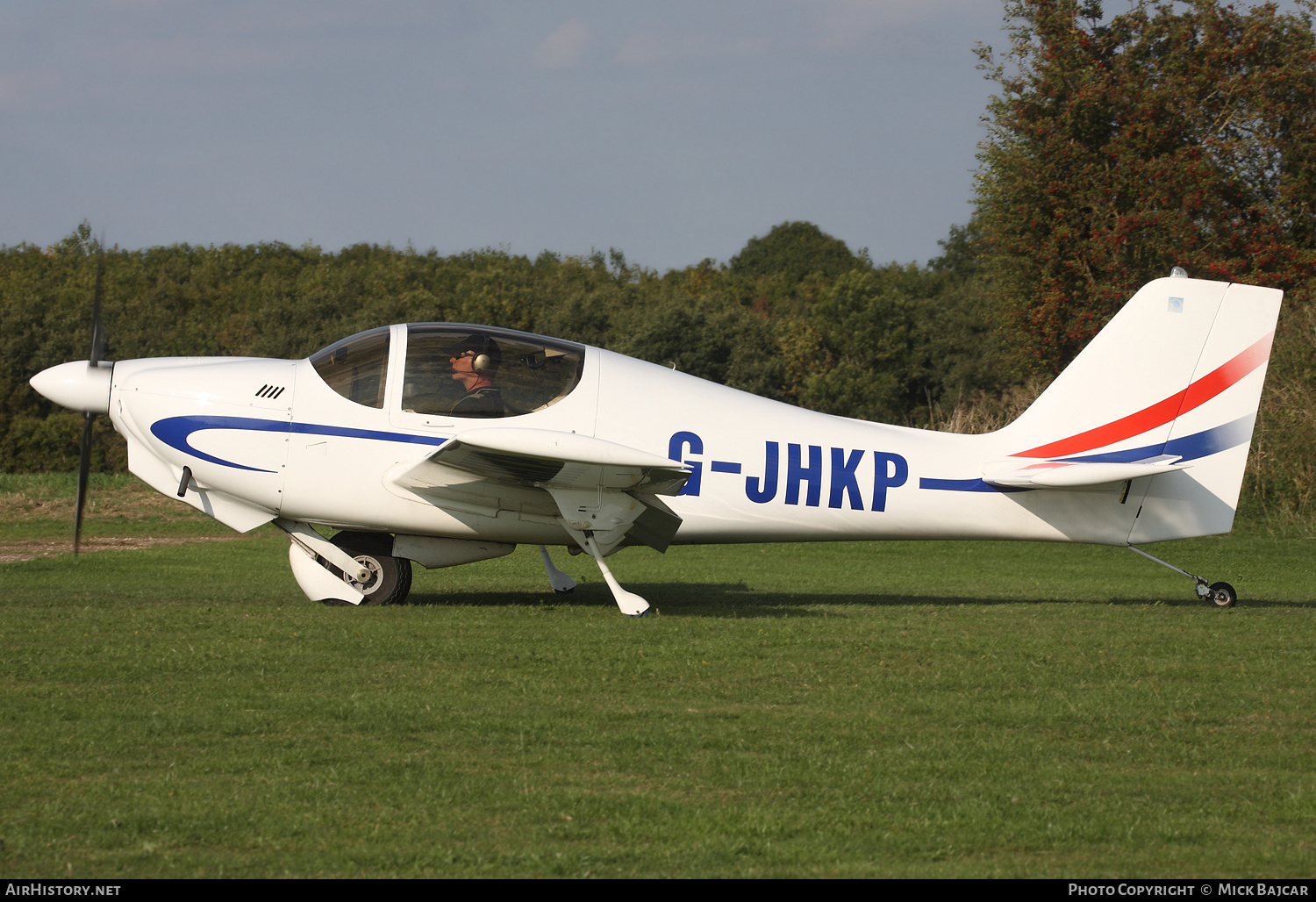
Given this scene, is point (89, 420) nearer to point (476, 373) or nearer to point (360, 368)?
point (360, 368)

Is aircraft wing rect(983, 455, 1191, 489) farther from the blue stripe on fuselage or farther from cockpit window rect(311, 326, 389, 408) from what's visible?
cockpit window rect(311, 326, 389, 408)

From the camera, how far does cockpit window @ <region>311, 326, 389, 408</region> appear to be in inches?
354

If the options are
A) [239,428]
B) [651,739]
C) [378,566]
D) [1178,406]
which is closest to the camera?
[651,739]

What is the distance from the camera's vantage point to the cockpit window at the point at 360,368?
8992 millimetres

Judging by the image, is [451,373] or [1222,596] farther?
[1222,596]

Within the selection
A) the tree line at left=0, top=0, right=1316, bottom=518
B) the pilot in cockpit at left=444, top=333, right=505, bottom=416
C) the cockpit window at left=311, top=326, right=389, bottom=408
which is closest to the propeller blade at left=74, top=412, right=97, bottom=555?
the cockpit window at left=311, top=326, right=389, bottom=408

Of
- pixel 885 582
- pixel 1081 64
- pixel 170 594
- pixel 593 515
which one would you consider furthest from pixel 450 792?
pixel 1081 64

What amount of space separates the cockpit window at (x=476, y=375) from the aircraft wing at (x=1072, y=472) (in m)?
3.76

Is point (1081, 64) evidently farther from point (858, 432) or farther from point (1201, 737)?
point (1201, 737)

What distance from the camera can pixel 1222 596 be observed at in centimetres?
1015

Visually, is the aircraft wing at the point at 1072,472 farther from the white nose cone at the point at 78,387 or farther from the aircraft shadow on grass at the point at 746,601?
the white nose cone at the point at 78,387

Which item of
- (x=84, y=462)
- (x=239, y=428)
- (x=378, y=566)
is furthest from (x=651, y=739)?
(x=84, y=462)

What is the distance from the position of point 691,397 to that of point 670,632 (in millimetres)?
2256

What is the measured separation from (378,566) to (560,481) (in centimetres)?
189
